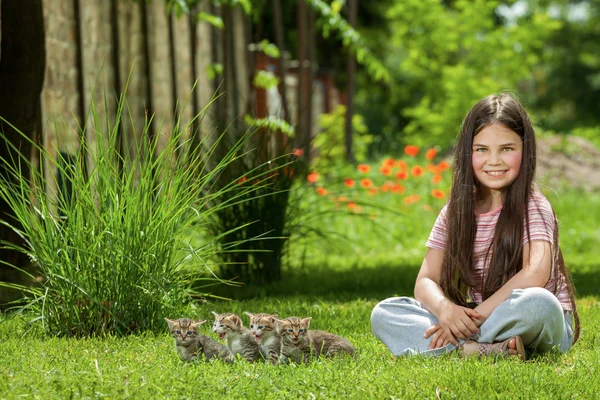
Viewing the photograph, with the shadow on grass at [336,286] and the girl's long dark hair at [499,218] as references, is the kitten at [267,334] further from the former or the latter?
the shadow on grass at [336,286]

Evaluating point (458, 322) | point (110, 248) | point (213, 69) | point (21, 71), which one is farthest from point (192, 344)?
point (213, 69)

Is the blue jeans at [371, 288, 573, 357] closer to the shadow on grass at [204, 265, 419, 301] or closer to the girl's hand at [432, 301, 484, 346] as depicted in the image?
the girl's hand at [432, 301, 484, 346]

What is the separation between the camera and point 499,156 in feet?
13.3

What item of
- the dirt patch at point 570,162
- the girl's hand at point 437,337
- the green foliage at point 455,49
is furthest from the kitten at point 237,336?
the green foliage at point 455,49

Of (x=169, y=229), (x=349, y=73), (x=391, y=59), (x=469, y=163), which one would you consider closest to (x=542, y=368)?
(x=469, y=163)

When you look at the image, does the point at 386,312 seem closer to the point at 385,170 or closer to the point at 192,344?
the point at 192,344

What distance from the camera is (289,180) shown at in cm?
619

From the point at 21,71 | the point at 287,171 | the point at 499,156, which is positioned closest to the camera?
the point at 499,156

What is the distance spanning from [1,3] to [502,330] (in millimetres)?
3740

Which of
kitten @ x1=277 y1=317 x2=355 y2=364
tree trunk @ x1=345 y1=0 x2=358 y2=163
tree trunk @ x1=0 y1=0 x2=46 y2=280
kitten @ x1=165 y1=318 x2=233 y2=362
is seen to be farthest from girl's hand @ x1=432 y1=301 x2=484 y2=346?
tree trunk @ x1=345 y1=0 x2=358 y2=163

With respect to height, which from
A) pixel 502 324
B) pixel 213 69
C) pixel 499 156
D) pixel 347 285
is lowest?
pixel 347 285

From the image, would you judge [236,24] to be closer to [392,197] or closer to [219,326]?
[392,197]

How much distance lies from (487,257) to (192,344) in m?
1.33

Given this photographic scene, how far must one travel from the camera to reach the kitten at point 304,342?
3.55 meters
